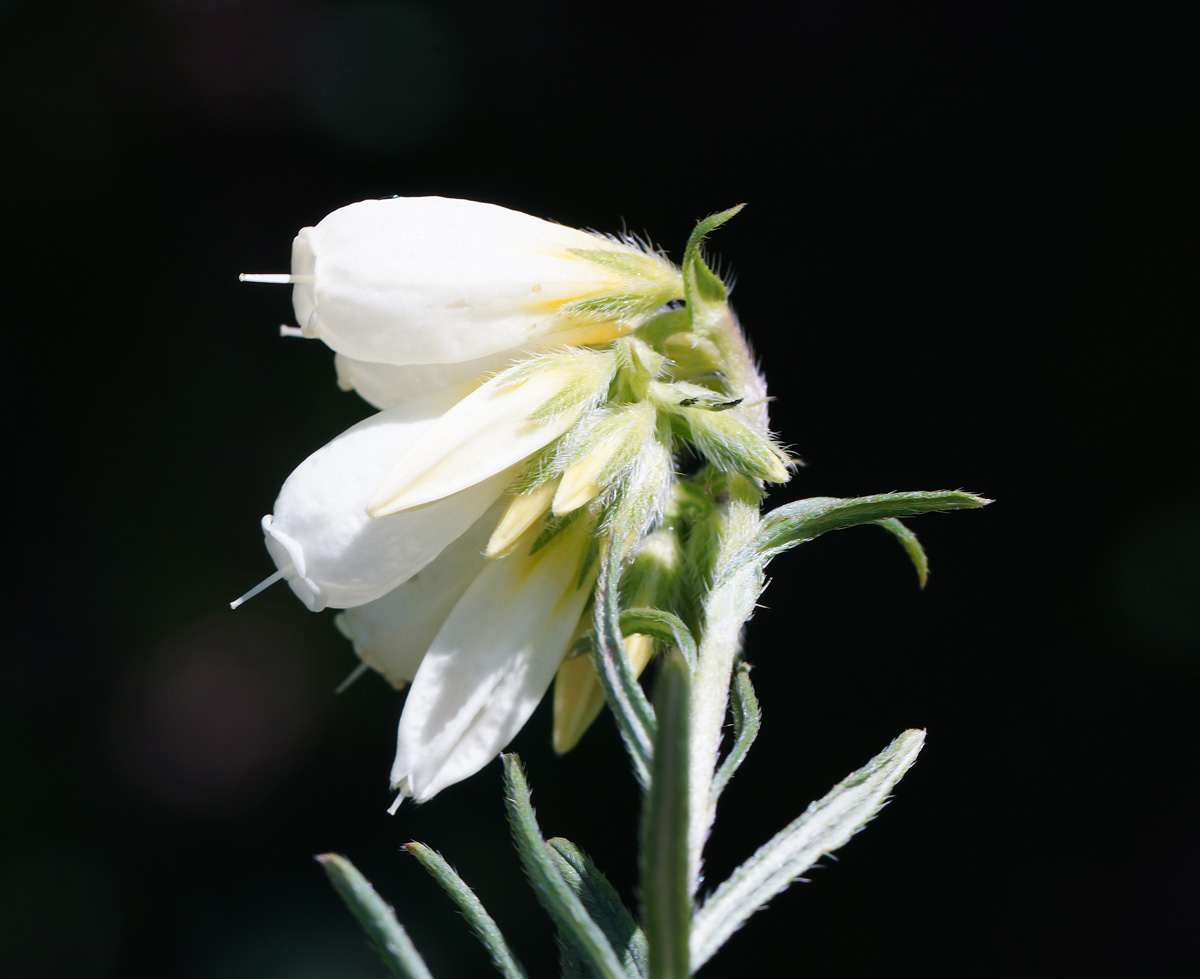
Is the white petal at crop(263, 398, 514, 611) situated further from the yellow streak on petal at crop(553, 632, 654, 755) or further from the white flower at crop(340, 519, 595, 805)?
the yellow streak on petal at crop(553, 632, 654, 755)

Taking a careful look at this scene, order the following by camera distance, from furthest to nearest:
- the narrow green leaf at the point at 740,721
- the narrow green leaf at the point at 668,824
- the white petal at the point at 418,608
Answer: the white petal at the point at 418,608
the narrow green leaf at the point at 740,721
the narrow green leaf at the point at 668,824

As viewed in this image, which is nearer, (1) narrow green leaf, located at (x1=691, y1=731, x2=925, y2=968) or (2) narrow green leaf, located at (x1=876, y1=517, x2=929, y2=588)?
(1) narrow green leaf, located at (x1=691, y1=731, x2=925, y2=968)

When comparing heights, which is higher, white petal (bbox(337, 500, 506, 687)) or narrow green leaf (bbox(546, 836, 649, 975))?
white petal (bbox(337, 500, 506, 687))

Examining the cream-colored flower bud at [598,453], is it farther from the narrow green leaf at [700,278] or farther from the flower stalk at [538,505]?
the narrow green leaf at [700,278]

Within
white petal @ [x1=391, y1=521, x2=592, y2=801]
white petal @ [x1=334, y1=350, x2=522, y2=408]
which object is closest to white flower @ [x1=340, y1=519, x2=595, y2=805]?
white petal @ [x1=391, y1=521, x2=592, y2=801]

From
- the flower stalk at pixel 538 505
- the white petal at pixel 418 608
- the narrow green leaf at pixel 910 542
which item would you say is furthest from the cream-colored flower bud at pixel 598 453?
the narrow green leaf at pixel 910 542

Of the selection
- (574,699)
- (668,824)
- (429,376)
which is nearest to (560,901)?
(668,824)

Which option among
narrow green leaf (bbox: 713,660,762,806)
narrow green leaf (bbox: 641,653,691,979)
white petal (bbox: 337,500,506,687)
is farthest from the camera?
white petal (bbox: 337,500,506,687)
